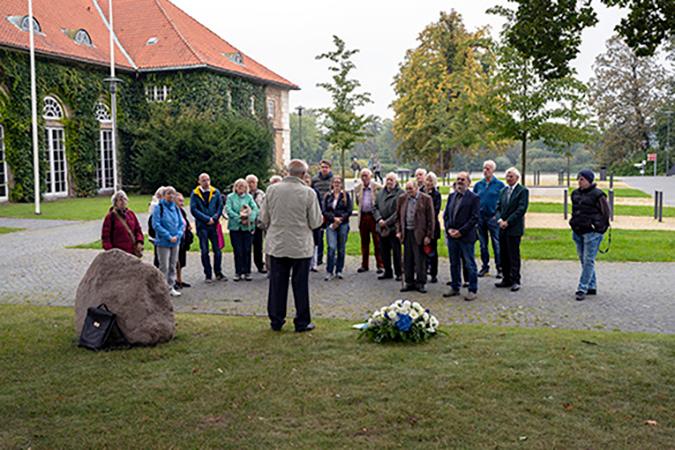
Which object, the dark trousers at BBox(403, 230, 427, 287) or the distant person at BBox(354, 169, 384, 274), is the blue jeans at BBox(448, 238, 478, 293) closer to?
the dark trousers at BBox(403, 230, 427, 287)

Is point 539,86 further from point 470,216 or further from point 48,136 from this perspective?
point 48,136

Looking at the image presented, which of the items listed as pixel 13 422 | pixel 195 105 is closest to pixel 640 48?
pixel 13 422

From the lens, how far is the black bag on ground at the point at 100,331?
7133 millimetres

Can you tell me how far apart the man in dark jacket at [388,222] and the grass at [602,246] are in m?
3.03

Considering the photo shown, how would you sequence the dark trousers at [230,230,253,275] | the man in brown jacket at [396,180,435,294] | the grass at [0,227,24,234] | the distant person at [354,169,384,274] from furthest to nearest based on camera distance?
1. the grass at [0,227,24,234]
2. the distant person at [354,169,384,274]
3. the dark trousers at [230,230,253,275]
4. the man in brown jacket at [396,180,435,294]

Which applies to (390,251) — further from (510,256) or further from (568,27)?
(568,27)

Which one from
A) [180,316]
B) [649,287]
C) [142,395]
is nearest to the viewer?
[142,395]

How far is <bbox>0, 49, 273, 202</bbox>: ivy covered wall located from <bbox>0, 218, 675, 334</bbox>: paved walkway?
17.7 meters

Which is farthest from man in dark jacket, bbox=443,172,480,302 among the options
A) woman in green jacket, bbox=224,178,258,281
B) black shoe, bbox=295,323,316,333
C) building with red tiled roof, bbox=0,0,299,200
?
building with red tiled roof, bbox=0,0,299,200

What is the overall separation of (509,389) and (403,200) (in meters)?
5.71

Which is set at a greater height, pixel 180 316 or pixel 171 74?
pixel 171 74

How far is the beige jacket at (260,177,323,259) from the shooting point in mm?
7730

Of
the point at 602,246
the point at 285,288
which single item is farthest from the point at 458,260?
the point at 602,246

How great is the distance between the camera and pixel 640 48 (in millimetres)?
6965
